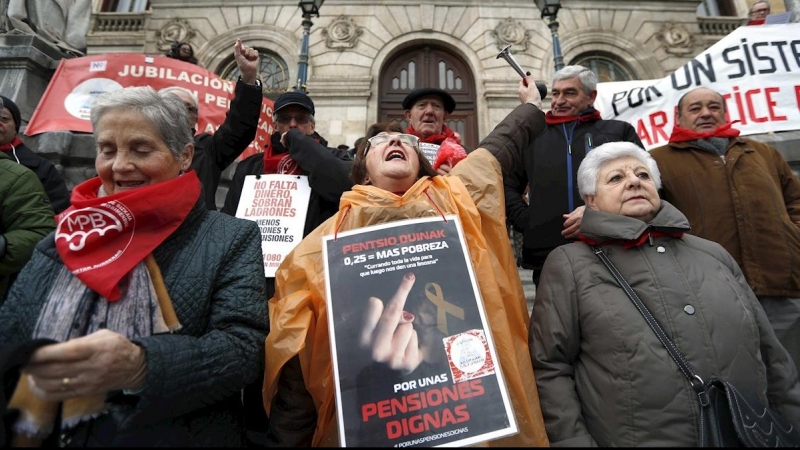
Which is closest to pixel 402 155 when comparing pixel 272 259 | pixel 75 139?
pixel 272 259

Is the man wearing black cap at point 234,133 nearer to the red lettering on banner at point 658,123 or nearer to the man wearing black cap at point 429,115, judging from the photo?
the man wearing black cap at point 429,115

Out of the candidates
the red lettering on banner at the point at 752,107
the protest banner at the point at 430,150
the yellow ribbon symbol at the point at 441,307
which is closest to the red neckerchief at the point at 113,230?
the yellow ribbon symbol at the point at 441,307

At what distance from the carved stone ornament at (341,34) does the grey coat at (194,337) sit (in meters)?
11.2

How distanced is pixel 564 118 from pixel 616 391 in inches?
83.7

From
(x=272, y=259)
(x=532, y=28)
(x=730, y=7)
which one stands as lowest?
(x=272, y=259)

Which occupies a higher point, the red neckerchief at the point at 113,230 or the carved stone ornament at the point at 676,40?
the carved stone ornament at the point at 676,40

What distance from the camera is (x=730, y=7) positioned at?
47.7 ft

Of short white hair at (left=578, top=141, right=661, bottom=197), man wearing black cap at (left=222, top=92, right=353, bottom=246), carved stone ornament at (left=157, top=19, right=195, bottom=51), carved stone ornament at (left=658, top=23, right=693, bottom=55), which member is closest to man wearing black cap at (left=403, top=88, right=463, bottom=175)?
man wearing black cap at (left=222, top=92, right=353, bottom=246)

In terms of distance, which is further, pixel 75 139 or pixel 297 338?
pixel 75 139

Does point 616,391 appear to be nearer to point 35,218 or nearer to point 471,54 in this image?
point 35,218

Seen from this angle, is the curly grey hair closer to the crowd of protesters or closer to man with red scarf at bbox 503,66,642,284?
the crowd of protesters

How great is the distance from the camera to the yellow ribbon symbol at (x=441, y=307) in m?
1.54

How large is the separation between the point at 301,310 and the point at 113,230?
689 millimetres

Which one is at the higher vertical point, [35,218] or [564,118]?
[564,118]
